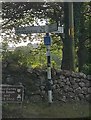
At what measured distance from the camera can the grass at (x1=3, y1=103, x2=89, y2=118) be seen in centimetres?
912

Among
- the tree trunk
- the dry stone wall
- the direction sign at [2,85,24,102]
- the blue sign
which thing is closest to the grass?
the direction sign at [2,85,24,102]

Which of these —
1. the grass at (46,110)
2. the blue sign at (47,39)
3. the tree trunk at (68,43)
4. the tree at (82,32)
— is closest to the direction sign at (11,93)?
the grass at (46,110)

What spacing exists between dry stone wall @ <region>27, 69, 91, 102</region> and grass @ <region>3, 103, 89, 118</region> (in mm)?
580

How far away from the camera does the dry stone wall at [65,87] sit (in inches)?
430

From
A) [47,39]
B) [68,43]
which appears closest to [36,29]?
[47,39]

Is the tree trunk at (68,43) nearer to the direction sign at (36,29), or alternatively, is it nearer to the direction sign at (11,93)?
the direction sign at (36,29)

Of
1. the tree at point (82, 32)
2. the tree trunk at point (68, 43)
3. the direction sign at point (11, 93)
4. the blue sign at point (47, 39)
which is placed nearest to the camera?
the direction sign at point (11, 93)

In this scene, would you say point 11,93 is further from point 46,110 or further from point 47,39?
point 47,39

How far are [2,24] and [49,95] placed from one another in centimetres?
418

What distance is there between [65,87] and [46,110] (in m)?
1.91

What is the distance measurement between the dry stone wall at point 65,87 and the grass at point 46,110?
58 cm

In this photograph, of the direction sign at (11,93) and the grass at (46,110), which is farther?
the direction sign at (11,93)

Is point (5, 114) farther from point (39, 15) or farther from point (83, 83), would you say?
point (39, 15)

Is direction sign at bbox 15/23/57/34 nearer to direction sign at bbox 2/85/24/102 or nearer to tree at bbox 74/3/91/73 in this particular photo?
direction sign at bbox 2/85/24/102
